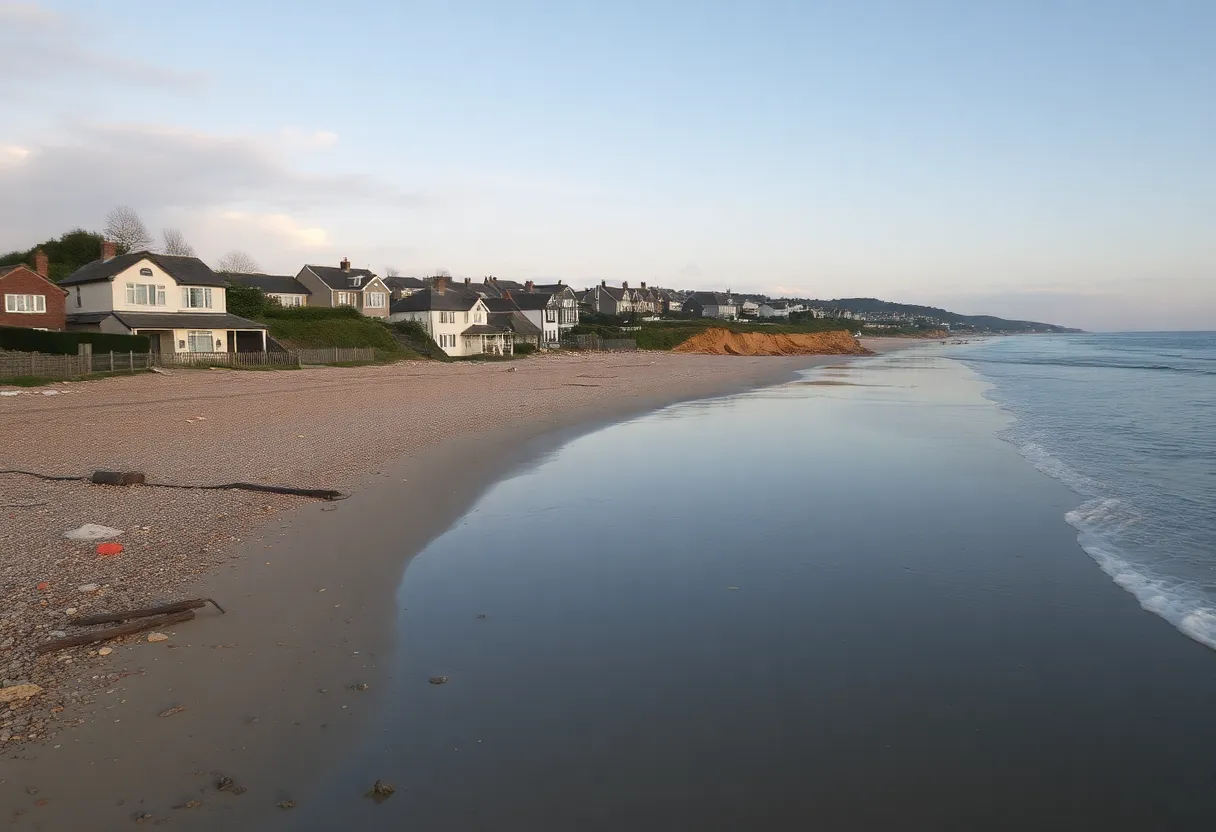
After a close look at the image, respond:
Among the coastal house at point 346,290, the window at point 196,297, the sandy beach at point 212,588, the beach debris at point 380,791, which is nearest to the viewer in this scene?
the beach debris at point 380,791

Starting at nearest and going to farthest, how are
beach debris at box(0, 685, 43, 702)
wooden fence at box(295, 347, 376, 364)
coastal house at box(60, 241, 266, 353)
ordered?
beach debris at box(0, 685, 43, 702)
coastal house at box(60, 241, 266, 353)
wooden fence at box(295, 347, 376, 364)

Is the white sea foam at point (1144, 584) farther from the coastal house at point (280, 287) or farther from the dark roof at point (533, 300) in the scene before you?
the dark roof at point (533, 300)

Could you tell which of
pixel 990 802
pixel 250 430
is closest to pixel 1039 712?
pixel 990 802

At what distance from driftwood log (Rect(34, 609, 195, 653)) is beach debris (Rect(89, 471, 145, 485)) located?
6.39m

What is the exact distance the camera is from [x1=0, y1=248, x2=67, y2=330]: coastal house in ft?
142

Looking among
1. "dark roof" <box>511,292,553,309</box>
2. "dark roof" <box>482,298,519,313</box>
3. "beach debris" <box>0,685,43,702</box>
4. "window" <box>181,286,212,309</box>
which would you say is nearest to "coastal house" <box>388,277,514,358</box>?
"dark roof" <box>482,298,519,313</box>

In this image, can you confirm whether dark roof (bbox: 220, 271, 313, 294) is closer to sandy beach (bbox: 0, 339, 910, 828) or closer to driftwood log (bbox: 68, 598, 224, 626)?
sandy beach (bbox: 0, 339, 910, 828)

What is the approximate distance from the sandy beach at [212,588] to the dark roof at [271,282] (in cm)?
4888

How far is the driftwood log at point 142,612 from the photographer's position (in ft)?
21.9

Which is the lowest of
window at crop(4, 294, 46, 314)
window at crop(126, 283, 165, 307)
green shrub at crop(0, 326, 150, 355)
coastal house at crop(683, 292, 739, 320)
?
green shrub at crop(0, 326, 150, 355)

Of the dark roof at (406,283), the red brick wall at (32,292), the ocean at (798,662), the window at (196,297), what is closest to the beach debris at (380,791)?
the ocean at (798,662)

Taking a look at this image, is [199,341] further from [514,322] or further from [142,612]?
[142,612]

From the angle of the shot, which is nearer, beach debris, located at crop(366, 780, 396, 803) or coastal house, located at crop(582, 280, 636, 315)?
beach debris, located at crop(366, 780, 396, 803)

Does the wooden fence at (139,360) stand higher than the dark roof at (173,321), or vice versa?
the dark roof at (173,321)
